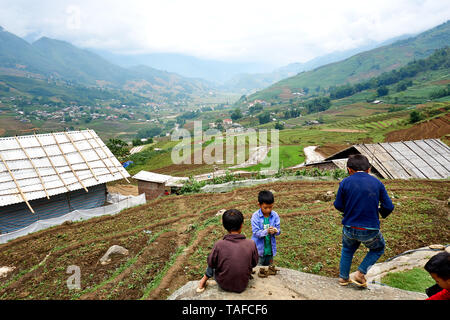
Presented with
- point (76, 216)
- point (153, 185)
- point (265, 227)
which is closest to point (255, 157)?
point (153, 185)

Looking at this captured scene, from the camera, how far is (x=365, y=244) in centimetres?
398

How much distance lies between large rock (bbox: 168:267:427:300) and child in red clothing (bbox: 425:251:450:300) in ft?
3.98

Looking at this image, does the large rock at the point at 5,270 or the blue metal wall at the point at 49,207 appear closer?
the large rock at the point at 5,270

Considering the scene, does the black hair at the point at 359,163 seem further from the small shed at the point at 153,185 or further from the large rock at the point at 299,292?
the small shed at the point at 153,185

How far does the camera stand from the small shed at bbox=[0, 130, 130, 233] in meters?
16.2

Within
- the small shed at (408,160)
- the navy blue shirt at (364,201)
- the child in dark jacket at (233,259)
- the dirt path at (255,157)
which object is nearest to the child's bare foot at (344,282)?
the navy blue shirt at (364,201)

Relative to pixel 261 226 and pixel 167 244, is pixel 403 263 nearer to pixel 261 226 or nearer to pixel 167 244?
pixel 261 226

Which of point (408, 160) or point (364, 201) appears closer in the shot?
point (364, 201)

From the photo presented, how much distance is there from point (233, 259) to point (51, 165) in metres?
19.6

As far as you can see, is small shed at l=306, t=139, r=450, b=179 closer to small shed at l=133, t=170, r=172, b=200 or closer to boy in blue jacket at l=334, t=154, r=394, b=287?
small shed at l=133, t=170, r=172, b=200

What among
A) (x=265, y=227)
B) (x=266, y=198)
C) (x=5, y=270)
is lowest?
(x=5, y=270)

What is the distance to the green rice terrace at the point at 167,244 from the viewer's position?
7.56 m

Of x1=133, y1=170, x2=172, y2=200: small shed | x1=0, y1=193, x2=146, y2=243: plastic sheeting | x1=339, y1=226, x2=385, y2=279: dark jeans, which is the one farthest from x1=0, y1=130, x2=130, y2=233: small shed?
x1=339, y1=226, x2=385, y2=279: dark jeans

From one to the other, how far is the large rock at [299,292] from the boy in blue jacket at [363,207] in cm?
25
